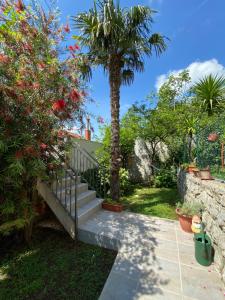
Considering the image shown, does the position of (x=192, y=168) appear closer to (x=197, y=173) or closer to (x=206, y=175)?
(x=197, y=173)

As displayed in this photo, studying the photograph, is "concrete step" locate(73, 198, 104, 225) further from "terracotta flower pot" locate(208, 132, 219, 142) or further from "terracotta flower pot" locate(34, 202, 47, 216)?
"terracotta flower pot" locate(208, 132, 219, 142)

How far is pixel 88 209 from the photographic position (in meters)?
4.15

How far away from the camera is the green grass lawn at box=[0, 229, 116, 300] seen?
2.27 m

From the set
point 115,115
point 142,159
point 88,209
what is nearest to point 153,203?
point 88,209

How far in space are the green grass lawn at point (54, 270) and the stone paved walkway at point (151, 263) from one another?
0.20 meters

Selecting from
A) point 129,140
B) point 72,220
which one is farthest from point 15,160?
point 129,140

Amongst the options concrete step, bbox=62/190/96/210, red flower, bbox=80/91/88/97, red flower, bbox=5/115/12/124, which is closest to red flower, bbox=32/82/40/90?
red flower, bbox=5/115/12/124

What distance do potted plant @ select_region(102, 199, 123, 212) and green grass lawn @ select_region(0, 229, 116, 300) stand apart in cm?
148

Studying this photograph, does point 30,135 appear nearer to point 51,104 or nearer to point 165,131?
point 51,104

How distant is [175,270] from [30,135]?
2.96 m

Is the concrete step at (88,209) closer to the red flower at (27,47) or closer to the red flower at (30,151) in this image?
the red flower at (30,151)

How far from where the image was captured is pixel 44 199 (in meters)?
3.53

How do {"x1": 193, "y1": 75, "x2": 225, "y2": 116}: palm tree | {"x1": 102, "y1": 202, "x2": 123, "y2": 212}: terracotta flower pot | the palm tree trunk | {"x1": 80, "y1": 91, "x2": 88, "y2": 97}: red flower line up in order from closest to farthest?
{"x1": 80, "y1": 91, "x2": 88, "y2": 97}: red flower < {"x1": 102, "y1": 202, "x2": 123, "y2": 212}: terracotta flower pot < the palm tree trunk < {"x1": 193, "y1": 75, "x2": 225, "y2": 116}: palm tree

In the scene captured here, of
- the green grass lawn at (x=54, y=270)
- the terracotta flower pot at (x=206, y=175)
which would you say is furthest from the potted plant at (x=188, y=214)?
the green grass lawn at (x=54, y=270)
